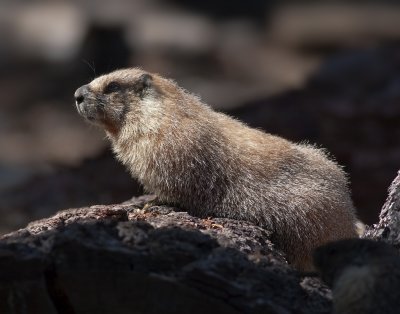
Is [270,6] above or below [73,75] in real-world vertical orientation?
above

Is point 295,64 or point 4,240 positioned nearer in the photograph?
point 4,240

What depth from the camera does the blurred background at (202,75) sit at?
11.8 m

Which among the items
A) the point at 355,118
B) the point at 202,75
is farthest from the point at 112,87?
the point at 202,75

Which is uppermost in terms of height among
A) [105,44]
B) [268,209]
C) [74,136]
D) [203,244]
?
[203,244]

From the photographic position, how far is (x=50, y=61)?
18625 mm

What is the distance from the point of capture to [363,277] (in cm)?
459

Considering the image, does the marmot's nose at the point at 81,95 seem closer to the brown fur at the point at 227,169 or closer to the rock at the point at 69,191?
the brown fur at the point at 227,169

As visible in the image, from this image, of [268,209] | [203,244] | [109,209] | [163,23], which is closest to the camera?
[203,244]

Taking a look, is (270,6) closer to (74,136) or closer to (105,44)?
(105,44)

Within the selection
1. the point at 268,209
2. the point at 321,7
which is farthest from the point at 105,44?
the point at 268,209

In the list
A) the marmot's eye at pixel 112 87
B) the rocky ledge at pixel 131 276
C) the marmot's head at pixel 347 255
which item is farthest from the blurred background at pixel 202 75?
the rocky ledge at pixel 131 276

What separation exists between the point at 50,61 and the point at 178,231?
1438 centimetres

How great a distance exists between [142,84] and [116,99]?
0.25m

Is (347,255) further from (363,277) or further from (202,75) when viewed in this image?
(202,75)
